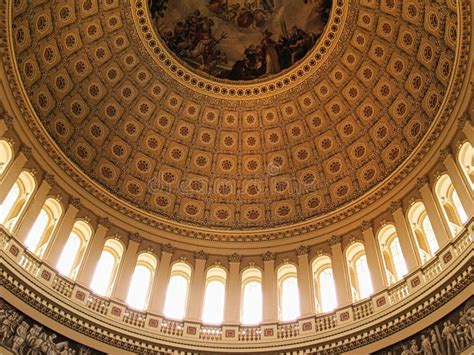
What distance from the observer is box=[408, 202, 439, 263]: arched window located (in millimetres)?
23953

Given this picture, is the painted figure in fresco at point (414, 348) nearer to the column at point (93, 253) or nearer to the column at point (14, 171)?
the column at point (93, 253)

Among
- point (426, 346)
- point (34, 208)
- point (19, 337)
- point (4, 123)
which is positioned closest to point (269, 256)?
point (426, 346)

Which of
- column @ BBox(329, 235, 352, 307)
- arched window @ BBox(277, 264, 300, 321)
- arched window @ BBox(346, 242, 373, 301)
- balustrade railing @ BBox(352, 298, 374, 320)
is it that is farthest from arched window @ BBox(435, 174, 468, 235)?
arched window @ BBox(277, 264, 300, 321)

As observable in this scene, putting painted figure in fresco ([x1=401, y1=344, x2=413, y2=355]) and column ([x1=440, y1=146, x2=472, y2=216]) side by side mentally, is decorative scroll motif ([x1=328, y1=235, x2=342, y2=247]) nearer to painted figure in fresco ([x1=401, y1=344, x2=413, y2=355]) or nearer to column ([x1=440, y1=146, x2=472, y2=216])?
column ([x1=440, y1=146, x2=472, y2=216])

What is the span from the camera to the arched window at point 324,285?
25.8 m

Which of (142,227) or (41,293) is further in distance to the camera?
(142,227)

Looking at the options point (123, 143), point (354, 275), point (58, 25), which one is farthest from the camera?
point (123, 143)

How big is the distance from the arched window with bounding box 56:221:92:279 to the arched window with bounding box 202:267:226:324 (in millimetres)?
5785

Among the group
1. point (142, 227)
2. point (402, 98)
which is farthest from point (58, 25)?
point (402, 98)

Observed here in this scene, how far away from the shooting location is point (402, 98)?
29.6 metres

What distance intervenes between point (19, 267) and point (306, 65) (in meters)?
18.4

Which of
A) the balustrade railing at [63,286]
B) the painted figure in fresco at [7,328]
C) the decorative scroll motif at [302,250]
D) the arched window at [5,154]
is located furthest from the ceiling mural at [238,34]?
the painted figure in fresco at [7,328]

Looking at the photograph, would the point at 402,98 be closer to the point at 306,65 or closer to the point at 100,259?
the point at 306,65

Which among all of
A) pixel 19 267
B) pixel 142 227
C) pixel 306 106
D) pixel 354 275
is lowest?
pixel 19 267
